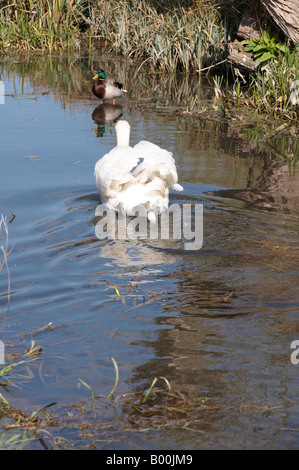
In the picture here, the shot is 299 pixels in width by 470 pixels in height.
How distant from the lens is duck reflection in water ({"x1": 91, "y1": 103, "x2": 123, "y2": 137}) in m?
11.1

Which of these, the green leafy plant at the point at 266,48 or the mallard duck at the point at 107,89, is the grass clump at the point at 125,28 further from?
the mallard duck at the point at 107,89

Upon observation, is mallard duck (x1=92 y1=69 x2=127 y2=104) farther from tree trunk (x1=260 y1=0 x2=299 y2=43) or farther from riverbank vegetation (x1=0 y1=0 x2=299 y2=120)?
tree trunk (x1=260 y1=0 x2=299 y2=43)

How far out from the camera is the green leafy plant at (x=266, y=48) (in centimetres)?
1195

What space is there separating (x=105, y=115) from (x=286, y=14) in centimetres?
350

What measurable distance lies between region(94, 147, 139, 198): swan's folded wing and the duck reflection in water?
3709mm

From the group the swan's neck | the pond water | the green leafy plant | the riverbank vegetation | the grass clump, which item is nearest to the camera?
the pond water

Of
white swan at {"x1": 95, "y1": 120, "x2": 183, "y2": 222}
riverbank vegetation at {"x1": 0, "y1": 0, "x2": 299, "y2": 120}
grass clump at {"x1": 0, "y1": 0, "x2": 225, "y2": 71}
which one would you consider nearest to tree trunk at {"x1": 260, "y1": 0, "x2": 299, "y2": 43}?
riverbank vegetation at {"x1": 0, "y1": 0, "x2": 299, "y2": 120}

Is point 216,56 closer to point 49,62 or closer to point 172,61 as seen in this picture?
point 172,61

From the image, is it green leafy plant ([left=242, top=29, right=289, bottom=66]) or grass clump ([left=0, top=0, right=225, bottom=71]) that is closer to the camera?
green leafy plant ([left=242, top=29, right=289, bottom=66])

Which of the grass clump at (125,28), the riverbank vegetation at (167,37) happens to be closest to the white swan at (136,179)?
the riverbank vegetation at (167,37)

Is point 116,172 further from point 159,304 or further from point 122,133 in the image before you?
point 159,304

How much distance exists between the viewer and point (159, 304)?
5070 mm

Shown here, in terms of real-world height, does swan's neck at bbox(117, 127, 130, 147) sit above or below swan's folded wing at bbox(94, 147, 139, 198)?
above

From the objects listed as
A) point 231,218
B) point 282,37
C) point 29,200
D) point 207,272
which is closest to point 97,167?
point 29,200
